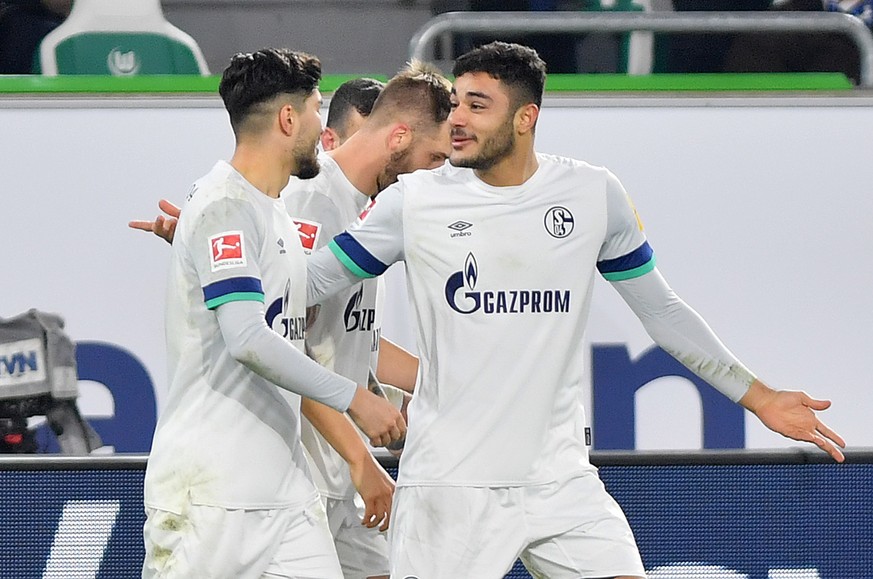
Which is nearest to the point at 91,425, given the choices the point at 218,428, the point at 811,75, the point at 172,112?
the point at 172,112

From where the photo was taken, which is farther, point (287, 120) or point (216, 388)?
point (287, 120)

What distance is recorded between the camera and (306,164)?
290 centimetres

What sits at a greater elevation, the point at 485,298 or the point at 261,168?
the point at 261,168

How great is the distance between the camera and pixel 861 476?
3.70 m

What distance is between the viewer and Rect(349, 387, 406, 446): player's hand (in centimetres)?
277

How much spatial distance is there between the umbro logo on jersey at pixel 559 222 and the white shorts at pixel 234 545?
85cm

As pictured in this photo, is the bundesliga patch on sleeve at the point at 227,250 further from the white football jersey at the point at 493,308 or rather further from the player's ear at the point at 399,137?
the player's ear at the point at 399,137

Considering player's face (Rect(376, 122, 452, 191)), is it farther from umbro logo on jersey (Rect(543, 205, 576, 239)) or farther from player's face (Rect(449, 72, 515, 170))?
umbro logo on jersey (Rect(543, 205, 576, 239))

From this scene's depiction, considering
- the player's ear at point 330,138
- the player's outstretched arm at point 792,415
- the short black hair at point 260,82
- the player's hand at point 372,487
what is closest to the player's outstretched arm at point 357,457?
the player's hand at point 372,487

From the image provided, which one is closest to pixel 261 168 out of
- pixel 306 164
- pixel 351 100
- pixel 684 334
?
pixel 306 164

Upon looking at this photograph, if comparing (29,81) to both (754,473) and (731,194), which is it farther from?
(754,473)

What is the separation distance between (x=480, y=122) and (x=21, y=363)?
186cm

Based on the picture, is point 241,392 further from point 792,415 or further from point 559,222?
point 792,415

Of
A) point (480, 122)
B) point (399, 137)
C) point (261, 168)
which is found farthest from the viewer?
point (399, 137)
